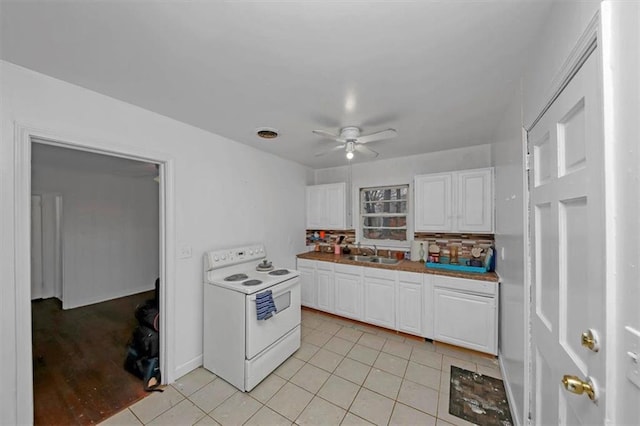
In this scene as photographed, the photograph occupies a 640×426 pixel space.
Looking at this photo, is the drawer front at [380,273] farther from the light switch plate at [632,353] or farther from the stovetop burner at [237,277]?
the light switch plate at [632,353]

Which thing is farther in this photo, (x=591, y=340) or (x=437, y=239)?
(x=437, y=239)

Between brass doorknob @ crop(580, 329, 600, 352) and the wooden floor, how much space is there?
287cm

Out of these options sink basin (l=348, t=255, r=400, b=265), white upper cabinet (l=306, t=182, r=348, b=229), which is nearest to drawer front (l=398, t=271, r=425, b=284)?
sink basin (l=348, t=255, r=400, b=265)

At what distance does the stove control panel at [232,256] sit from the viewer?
2361 mm

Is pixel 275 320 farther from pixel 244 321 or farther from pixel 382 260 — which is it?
pixel 382 260

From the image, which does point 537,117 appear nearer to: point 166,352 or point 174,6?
point 174,6

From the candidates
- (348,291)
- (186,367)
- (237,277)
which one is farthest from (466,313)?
(186,367)

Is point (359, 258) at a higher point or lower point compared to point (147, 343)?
higher

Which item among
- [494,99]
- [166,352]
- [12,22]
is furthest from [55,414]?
[494,99]

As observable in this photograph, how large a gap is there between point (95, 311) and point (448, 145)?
5872 millimetres

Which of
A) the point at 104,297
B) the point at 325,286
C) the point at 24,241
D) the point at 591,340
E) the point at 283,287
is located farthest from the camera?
the point at 104,297

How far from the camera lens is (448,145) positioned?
2.98m

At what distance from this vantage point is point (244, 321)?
A: 2.03 metres

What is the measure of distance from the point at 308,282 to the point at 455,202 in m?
2.35
